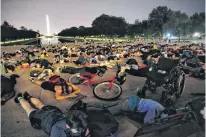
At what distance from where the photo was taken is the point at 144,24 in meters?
4.27

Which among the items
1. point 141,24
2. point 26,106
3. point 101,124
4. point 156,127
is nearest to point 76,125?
point 101,124

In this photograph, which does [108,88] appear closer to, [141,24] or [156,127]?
[156,127]

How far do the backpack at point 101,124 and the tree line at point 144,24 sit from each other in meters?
1.79

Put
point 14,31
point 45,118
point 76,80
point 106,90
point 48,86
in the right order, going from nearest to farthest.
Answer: point 45,118 → point 106,90 → point 48,86 → point 76,80 → point 14,31

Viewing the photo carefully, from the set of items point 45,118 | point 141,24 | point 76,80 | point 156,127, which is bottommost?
point 156,127

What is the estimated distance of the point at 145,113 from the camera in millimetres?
2855

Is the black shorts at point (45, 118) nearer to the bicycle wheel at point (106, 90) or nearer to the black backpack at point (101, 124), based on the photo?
the black backpack at point (101, 124)

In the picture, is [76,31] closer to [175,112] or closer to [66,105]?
[66,105]

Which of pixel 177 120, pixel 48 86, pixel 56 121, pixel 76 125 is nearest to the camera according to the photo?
pixel 76 125

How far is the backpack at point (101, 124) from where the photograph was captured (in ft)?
8.62

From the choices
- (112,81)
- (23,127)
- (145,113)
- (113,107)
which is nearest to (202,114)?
(145,113)

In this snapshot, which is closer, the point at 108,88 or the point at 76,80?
the point at 108,88

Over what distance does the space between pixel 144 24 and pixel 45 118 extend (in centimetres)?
292

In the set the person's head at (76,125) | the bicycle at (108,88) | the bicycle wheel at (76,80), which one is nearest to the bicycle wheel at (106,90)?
the bicycle at (108,88)
